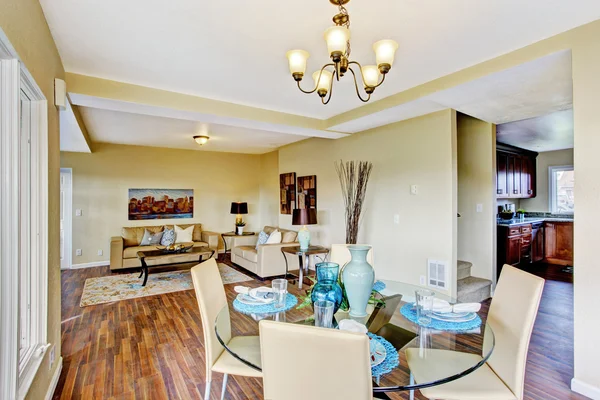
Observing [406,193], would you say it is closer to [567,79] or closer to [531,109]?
[531,109]

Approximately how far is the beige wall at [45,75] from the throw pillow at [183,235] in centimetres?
412

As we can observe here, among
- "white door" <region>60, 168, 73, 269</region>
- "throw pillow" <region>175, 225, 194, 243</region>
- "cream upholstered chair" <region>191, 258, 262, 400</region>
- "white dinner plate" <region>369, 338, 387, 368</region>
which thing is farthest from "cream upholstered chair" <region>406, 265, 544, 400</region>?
"white door" <region>60, 168, 73, 269</region>

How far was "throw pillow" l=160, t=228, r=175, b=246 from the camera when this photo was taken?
6.28 metres

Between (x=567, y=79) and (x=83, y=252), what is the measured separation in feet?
25.0

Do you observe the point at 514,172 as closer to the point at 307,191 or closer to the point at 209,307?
the point at 307,191

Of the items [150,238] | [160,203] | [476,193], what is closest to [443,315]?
[476,193]

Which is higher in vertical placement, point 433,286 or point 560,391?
point 433,286

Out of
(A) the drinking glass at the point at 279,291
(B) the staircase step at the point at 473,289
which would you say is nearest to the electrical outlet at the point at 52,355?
(A) the drinking glass at the point at 279,291

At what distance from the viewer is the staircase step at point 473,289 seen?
3.74 metres

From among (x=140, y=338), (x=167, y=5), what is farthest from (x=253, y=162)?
(x=167, y=5)

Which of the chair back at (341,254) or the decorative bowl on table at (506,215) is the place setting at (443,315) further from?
the decorative bowl on table at (506,215)

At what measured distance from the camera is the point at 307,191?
582 cm

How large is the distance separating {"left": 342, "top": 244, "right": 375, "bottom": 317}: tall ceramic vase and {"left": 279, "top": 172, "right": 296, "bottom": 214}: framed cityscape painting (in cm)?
454

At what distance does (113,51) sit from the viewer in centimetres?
239
